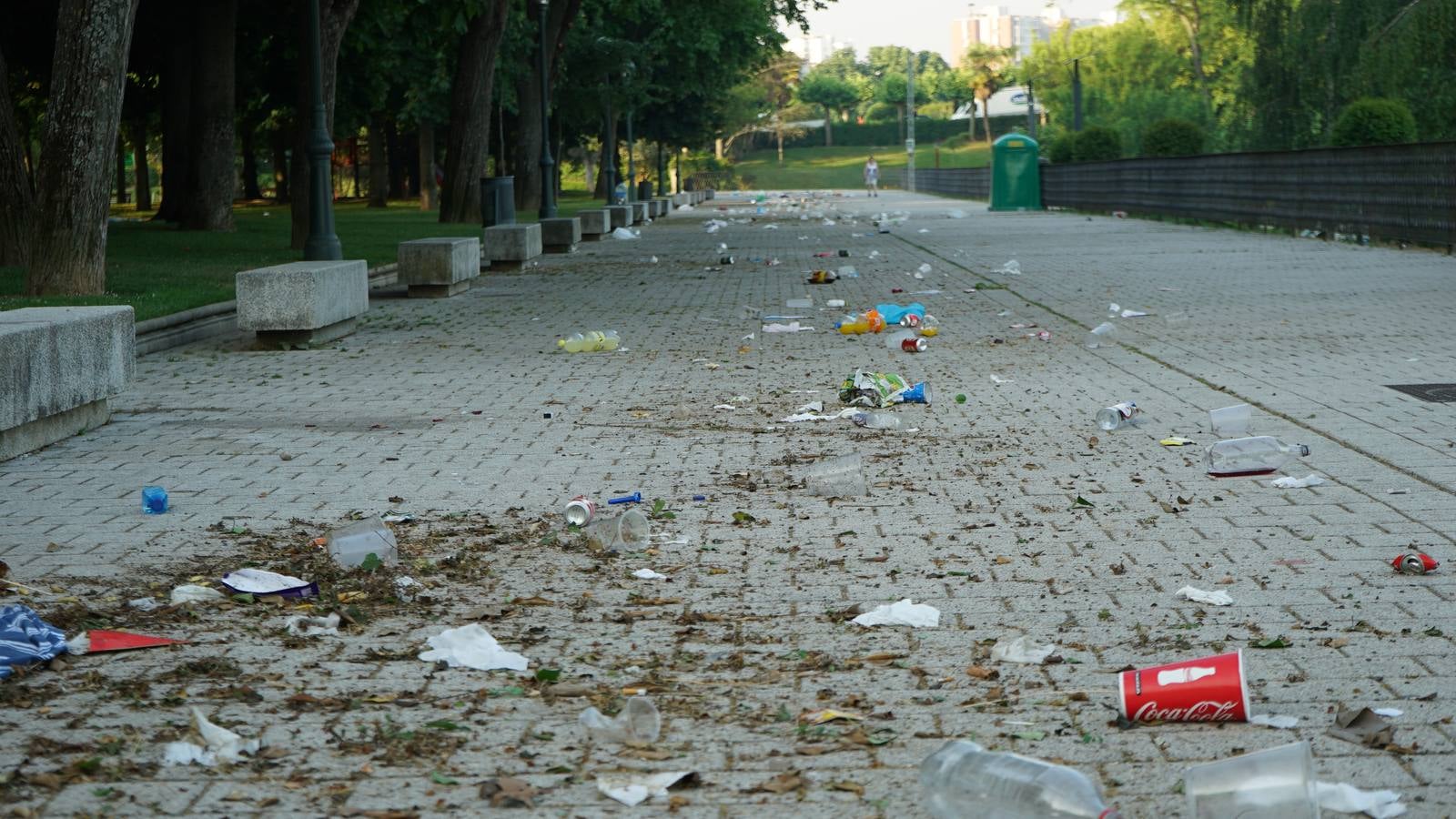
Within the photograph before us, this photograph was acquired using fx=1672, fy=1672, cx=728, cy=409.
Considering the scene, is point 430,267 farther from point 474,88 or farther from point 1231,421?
point 474,88

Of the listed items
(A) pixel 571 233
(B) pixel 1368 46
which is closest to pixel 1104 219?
(B) pixel 1368 46

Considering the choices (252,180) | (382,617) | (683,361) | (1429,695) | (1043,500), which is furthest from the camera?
(252,180)

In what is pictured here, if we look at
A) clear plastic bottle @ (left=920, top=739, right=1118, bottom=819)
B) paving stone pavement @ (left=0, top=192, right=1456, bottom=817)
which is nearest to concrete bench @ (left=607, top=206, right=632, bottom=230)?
paving stone pavement @ (left=0, top=192, right=1456, bottom=817)

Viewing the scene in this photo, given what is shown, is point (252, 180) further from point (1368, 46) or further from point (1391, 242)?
point (1391, 242)

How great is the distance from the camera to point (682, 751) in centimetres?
382

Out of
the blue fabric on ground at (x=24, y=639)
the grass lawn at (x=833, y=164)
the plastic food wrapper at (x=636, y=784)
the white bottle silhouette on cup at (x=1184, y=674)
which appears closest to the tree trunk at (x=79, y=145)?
the blue fabric on ground at (x=24, y=639)

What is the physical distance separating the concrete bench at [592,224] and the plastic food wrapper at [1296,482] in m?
27.4

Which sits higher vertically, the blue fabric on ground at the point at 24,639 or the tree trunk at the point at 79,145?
the tree trunk at the point at 79,145

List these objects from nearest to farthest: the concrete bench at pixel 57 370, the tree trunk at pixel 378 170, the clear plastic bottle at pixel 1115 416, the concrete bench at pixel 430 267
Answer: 1. the concrete bench at pixel 57 370
2. the clear plastic bottle at pixel 1115 416
3. the concrete bench at pixel 430 267
4. the tree trunk at pixel 378 170

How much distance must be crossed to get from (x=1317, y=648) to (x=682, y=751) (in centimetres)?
187

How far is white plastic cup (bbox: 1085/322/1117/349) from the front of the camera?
12539mm

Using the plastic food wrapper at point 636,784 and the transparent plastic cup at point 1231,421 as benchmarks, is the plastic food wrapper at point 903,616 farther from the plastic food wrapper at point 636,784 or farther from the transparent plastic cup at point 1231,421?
the transparent plastic cup at point 1231,421

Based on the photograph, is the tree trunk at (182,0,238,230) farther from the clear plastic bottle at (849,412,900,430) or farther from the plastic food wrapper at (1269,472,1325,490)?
the plastic food wrapper at (1269,472,1325,490)

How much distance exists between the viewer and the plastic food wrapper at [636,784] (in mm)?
3537
